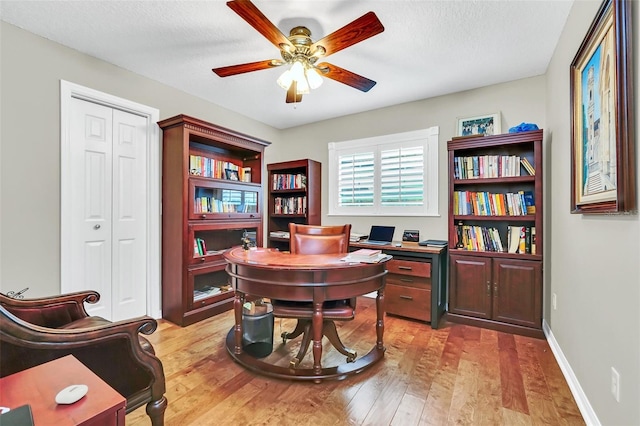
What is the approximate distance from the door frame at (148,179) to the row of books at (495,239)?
10.6ft

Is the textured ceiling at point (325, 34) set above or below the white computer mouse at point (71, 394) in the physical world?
above

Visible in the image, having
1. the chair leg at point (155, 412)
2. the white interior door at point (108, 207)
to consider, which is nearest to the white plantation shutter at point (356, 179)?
the white interior door at point (108, 207)

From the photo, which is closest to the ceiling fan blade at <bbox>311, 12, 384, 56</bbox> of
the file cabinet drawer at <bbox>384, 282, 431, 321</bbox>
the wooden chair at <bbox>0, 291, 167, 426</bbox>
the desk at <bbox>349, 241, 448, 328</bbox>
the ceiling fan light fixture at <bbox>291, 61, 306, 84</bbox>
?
the ceiling fan light fixture at <bbox>291, 61, 306, 84</bbox>

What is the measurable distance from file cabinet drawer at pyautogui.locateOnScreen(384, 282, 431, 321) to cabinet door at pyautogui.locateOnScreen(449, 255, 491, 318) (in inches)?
12.4

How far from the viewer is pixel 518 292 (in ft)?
8.68

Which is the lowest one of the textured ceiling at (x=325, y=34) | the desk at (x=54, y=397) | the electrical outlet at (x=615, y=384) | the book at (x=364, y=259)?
the electrical outlet at (x=615, y=384)

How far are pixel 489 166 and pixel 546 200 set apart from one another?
0.58m

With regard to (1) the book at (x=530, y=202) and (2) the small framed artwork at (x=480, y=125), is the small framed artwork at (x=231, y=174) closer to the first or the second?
(2) the small framed artwork at (x=480, y=125)

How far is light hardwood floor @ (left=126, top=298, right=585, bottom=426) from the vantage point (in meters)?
1.58

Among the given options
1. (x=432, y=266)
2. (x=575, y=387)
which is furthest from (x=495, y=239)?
(x=575, y=387)

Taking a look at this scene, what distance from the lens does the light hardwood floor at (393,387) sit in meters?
1.58

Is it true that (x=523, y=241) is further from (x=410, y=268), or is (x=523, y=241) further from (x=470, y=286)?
(x=410, y=268)

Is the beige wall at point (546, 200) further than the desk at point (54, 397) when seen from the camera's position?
Yes

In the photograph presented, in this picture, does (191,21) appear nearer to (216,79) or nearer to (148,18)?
(148,18)
